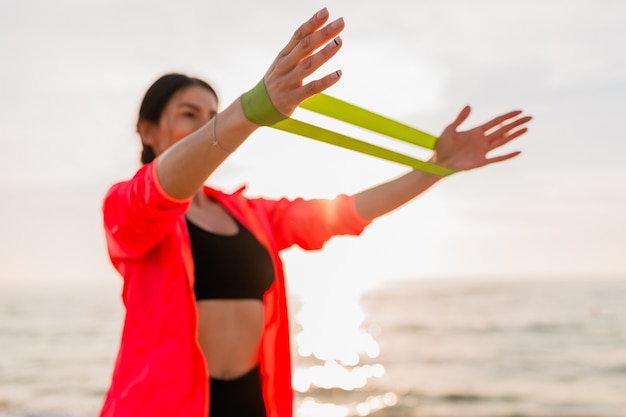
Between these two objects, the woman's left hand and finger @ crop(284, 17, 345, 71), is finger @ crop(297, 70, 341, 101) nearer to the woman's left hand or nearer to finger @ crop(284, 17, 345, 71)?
finger @ crop(284, 17, 345, 71)

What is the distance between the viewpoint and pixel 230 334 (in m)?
2.39

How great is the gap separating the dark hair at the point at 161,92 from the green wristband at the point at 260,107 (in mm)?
1027

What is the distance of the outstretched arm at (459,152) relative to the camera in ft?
8.72

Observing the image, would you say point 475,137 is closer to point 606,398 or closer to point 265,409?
point 265,409

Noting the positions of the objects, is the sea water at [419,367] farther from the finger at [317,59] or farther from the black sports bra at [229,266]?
the finger at [317,59]

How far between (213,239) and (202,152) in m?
0.71

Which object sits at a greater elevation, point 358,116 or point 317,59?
point 358,116

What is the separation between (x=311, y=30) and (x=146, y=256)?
109cm

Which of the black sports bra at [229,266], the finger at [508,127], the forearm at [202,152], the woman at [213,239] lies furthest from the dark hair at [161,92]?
the finger at [508,127]

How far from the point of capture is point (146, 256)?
7.32 feet

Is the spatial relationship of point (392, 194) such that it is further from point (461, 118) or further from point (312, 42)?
point (312, 42)

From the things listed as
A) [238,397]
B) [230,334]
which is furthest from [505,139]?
[238,397]

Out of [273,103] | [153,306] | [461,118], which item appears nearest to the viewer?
[273,103]

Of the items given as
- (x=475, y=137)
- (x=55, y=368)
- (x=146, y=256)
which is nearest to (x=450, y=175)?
(x=475, y=137)
